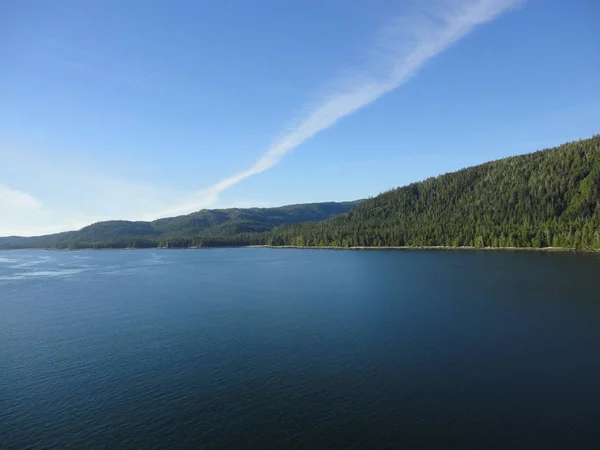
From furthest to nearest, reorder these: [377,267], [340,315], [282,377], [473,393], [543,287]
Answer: [377,267] < [543,287] < [340,315] < [282,377] < [473,393]

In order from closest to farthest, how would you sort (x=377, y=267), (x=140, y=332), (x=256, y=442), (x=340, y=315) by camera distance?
(x=256, y=442) < (x=140, y=332) < (x=340, y=315) < (x=377, y=267)

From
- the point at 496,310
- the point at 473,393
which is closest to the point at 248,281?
the point at 496,310

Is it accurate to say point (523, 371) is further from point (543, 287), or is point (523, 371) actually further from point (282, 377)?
point (543, 287)

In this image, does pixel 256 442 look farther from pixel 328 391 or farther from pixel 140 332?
pixel 140 332

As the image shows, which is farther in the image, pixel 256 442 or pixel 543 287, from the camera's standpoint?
pixel 543 287

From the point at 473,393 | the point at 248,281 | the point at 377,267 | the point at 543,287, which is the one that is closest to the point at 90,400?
the point at 473,393

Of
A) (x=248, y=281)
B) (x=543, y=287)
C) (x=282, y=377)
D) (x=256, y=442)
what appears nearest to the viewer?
(x=256, y=442)
